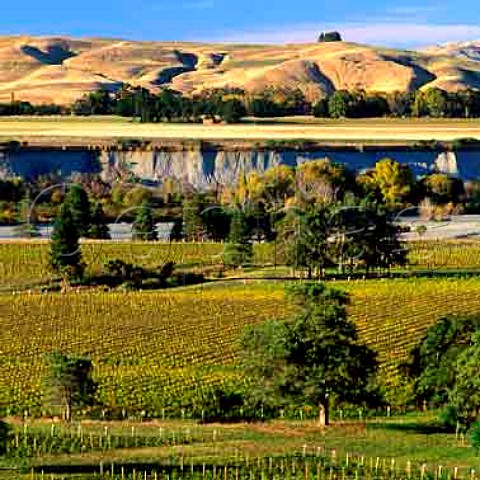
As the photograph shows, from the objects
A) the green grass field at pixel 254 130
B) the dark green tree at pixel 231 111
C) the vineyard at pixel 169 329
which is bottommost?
the vineyard at pixel 169 329

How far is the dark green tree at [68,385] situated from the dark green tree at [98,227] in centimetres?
4619

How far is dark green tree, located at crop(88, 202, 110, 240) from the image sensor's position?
3270 inches

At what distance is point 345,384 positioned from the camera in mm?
34688

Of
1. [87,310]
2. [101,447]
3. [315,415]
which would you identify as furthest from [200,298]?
[101,447]

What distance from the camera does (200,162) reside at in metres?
123

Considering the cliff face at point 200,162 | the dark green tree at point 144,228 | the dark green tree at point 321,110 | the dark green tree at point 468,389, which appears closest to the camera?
the dark green tree at point 468,389

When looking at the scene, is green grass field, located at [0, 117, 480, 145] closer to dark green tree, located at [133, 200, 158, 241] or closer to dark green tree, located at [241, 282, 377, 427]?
dark green tree, located at [133, 200, 158, 241]

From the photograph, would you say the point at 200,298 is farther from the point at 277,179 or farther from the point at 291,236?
the point at 277,179

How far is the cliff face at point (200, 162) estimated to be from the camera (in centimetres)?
11900

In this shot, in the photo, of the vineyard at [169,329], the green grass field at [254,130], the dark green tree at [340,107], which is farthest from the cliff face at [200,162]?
the vineyard at [169,329]

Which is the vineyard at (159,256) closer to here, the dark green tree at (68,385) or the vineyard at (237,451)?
the dark green tree at (68,385)

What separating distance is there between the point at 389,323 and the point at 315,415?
16.5 metres

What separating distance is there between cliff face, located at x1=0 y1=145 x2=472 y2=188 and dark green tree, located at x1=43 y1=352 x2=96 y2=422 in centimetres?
8096

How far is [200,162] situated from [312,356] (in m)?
88.6
